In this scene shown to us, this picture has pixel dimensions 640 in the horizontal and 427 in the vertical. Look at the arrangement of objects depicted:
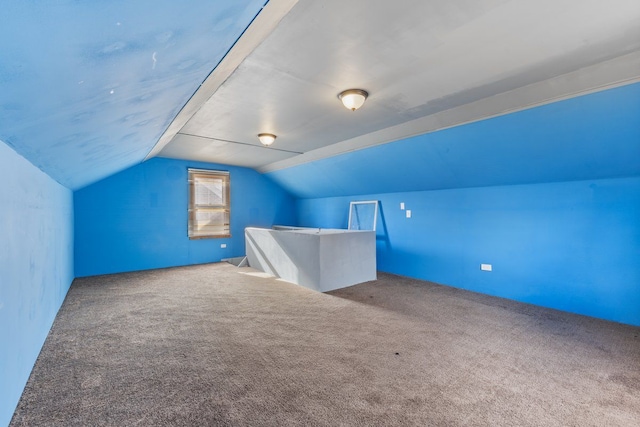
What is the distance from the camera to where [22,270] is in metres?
1.87

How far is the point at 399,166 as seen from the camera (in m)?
→ 4.70

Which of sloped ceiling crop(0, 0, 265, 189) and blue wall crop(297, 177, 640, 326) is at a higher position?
sloped ceiling crop(0, 0, 265, 189)

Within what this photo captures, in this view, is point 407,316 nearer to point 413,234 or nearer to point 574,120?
point 413,234

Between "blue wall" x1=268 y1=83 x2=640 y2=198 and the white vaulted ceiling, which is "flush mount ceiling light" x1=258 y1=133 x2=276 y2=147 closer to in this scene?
the white vaulted ceiling

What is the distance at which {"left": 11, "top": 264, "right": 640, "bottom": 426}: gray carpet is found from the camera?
5.63 feet

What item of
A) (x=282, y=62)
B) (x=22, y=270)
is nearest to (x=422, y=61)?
(x=282, y=62)

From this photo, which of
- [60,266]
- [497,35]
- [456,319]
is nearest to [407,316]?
[456,319]

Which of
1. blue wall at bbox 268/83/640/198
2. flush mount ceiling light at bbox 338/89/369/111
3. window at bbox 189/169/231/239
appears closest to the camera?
blue wall at bbox 268/83/640/198

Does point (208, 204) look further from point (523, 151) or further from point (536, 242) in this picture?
point (536, 242)

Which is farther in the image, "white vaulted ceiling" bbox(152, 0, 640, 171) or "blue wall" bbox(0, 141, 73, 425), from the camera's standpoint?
"white vaulted ceiling" bbox(152, 0, 640, 171)

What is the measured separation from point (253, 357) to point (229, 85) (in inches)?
96.3

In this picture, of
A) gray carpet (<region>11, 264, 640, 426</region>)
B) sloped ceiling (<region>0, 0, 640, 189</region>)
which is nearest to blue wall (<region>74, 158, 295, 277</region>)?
gray carpet (<region>11, 264, 640, 426</region>)

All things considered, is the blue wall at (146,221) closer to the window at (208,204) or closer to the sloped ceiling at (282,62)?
the window at (208,204)

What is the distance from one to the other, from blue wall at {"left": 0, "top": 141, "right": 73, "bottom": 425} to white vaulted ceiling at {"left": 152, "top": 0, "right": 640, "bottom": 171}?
139cm
